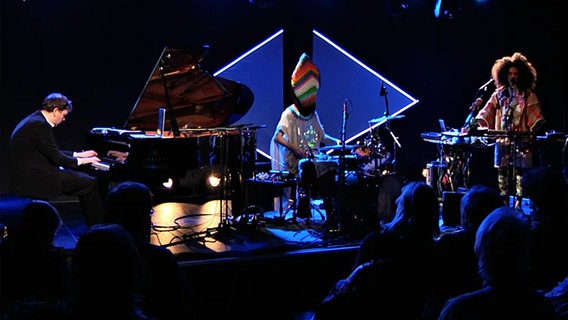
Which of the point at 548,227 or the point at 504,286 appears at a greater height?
the point at 548,227

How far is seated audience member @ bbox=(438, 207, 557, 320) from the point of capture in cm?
226

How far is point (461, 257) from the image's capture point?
132 inches

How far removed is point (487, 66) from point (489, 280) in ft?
26.0

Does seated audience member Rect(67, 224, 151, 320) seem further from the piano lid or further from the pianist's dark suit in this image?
the piano lid

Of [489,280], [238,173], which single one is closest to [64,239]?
[238,173]

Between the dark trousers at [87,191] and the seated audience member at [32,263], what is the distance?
279 centimetres

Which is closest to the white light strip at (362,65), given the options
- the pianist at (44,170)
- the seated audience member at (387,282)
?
the pianist at (44,170)

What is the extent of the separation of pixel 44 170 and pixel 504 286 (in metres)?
4.89

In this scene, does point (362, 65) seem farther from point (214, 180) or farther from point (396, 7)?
point (214, 180)

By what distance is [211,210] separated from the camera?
7473 millimetres

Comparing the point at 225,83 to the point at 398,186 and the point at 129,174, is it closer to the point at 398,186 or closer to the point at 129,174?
the point at 129,174

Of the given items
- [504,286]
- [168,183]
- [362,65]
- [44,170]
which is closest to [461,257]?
[504,286]

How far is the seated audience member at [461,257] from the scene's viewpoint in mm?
A: 3270

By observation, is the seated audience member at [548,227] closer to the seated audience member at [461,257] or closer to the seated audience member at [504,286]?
the seated audience member at [461,257]
